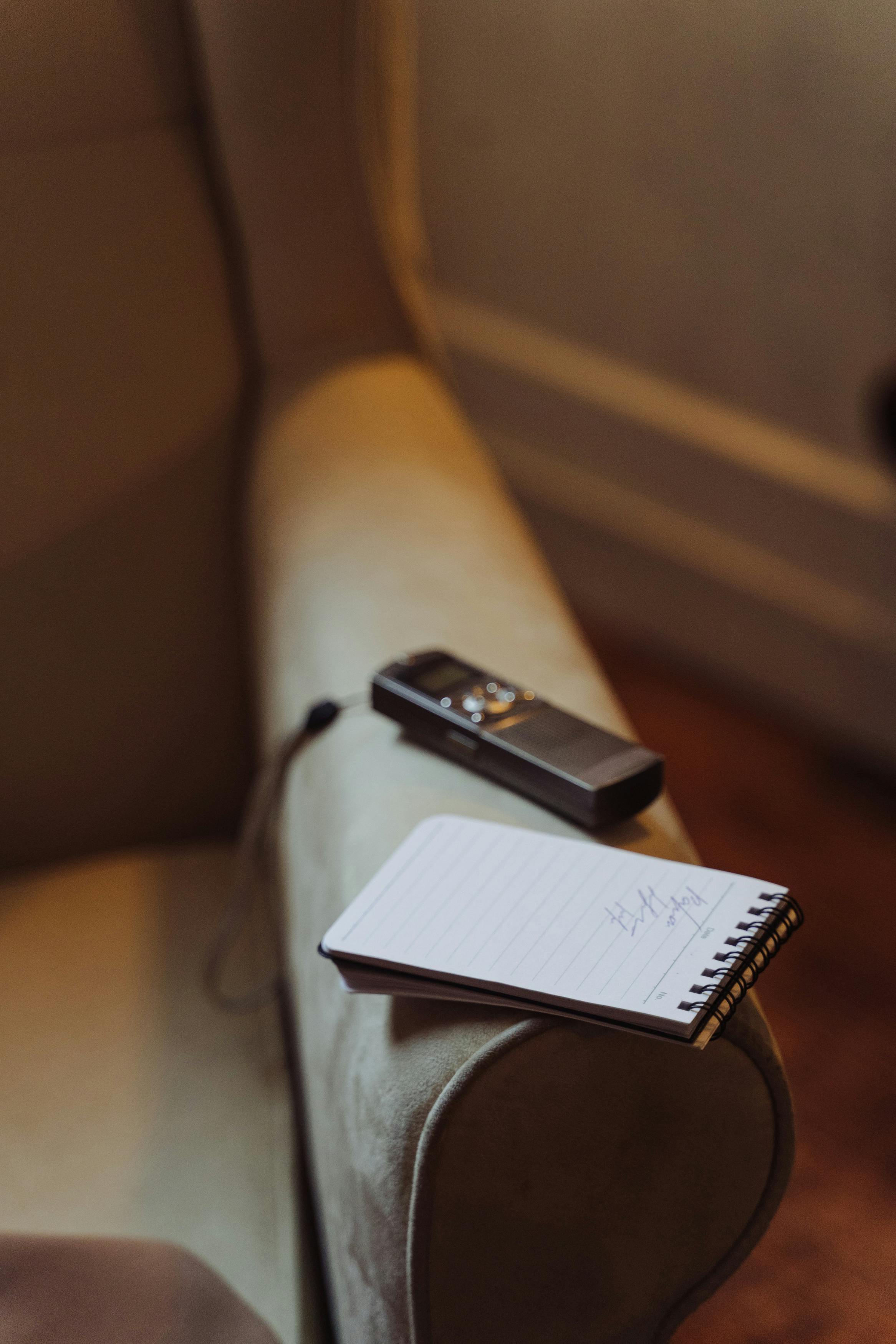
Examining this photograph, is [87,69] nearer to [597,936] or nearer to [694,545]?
[597,936]

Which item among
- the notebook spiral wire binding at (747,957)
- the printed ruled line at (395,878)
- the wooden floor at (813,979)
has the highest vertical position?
the printed ruled line at (395,878)

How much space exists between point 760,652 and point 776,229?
0.49m

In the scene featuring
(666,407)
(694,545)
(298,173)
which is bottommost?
A: (694,545)

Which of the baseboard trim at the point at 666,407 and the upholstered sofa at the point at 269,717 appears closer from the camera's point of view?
the upholstered sofa at the point at 269,717

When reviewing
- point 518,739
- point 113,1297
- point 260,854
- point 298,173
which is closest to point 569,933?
point 518,739

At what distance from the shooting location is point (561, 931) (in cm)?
43

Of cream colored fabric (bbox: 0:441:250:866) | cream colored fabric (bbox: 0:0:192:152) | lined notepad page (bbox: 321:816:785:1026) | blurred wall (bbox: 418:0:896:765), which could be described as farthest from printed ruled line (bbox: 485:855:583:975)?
blurred wall (bbox: 418:0:896:765)

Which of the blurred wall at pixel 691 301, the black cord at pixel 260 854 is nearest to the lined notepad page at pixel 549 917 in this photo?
the black cord at pixel 260 854

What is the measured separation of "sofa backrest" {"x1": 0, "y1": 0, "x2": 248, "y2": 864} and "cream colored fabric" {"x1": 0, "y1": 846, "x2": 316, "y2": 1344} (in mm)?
91

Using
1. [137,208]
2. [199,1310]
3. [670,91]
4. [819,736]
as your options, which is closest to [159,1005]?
[199,1310]

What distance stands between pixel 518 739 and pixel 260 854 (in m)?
0.33

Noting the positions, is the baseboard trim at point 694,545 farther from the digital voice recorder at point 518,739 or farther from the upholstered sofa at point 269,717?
the digital voice recorder at point 518,739

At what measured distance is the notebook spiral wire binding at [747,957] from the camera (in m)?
0.39

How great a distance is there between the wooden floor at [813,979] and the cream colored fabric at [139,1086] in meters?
0.23
